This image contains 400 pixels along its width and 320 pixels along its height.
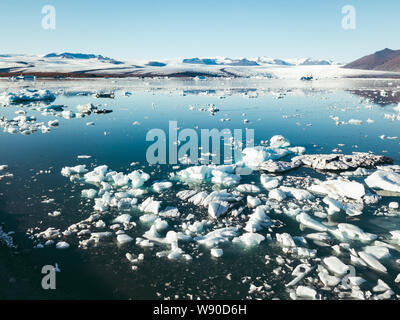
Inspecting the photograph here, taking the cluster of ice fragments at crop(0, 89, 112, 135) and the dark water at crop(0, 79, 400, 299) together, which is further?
the cluster of ice fragments at crop(0, 89, 112, 135)

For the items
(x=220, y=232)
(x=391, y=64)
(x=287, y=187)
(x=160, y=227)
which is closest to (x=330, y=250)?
(x=220, y=232)

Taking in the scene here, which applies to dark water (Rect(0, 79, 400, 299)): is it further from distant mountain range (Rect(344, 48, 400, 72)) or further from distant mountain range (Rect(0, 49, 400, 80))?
distant mountain range (Rect(344, 48, 400, 72))

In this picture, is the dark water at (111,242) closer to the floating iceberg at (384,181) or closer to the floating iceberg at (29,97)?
the floating iceberg at (384,181)

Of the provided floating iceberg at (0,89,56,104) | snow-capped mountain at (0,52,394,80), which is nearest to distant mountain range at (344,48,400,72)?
snow-capped mountain at (0,52,394,80)

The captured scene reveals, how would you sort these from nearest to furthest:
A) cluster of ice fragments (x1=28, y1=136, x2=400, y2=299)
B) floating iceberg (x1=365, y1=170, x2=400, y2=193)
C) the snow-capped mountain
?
cluster of ice fragments (x1=28, y1=136, x2=400, y2=299), floating iceberg (x1=365, y1=170, x2=400, y2=193), the snow-capped mountain

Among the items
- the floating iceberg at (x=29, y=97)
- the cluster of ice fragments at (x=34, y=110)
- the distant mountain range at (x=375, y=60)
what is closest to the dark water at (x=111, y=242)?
the cluster of ice fragments at (x=34, y=110)

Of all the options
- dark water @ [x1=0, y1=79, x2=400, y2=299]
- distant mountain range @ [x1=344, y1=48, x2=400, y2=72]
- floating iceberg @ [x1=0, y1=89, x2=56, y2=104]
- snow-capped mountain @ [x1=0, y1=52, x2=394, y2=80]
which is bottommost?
dark water @ [x1=0, y1=79, x2=400, y2=299]

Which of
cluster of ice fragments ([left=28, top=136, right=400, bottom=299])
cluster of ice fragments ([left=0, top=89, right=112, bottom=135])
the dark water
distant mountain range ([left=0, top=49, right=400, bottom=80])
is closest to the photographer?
the dark water
